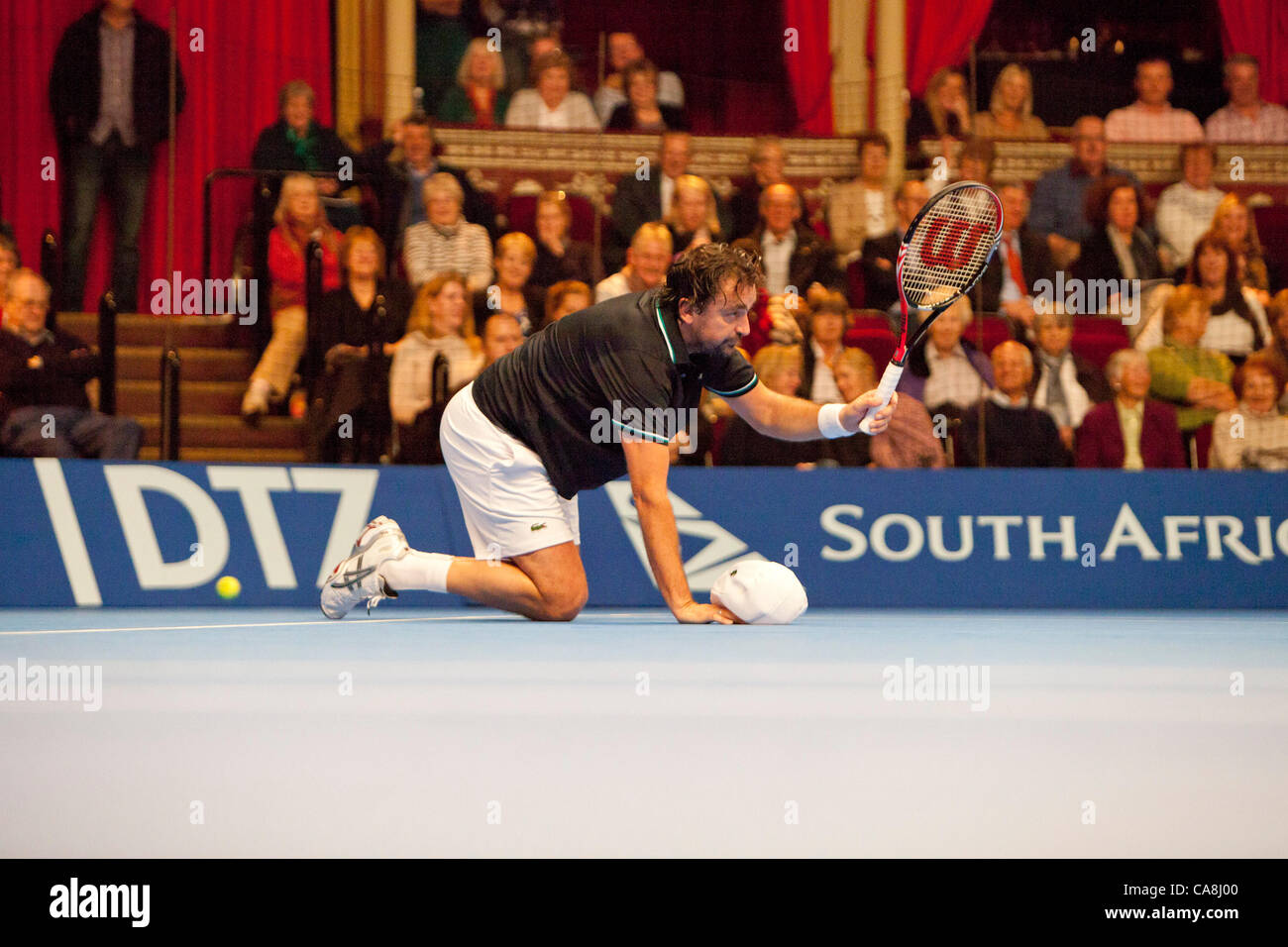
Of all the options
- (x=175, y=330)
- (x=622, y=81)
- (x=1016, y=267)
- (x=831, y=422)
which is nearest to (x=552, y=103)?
(x=622, y=81)

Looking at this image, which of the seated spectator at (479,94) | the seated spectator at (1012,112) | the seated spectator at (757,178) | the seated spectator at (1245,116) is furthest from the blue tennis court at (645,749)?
the seated spectator at (1245,116)

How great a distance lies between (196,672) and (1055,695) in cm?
273

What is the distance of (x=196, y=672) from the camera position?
5.14m

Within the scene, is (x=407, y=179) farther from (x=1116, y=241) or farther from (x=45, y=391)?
(x=1116, y=241)

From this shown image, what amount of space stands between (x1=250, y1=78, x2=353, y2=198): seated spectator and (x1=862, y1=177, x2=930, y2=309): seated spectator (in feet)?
10.6

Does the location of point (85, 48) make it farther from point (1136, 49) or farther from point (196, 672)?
point (1136, 49)

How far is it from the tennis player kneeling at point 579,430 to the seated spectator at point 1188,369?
3809 millimetres

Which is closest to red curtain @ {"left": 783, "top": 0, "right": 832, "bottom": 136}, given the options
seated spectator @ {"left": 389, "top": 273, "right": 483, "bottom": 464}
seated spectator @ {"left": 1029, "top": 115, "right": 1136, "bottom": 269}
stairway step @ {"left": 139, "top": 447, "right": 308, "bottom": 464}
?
seated spectator @ {"left": 1029, "top": 115, "right": 1136, "bottom": 269}

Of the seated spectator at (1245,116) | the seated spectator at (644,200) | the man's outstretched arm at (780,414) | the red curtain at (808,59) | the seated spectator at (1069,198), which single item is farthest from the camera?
the seated spectator at (1245,116)

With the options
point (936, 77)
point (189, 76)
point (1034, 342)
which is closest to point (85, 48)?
point (189, 76)

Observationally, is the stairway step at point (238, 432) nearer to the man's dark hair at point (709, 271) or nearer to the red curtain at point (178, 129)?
the red curtain at point (178, 129)

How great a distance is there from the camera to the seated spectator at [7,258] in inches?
348

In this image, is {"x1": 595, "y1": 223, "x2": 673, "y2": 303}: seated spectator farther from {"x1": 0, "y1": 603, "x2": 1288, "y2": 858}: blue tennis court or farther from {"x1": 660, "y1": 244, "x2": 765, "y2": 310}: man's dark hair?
{"x1": 0, "y1": 603, "x2": 1288, "y2": 858}: blue tennis court

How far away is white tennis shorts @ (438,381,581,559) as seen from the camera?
21.8ft
